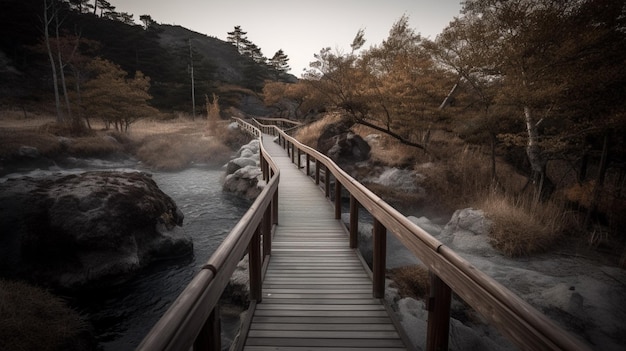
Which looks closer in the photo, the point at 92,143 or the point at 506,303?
the point at 506,303

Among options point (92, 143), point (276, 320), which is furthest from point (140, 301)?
point (92, 143)

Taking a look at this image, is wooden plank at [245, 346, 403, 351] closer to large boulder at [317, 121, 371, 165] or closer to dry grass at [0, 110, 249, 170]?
large boulder at [317, 121, 371, 165]

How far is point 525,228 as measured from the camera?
7695mm

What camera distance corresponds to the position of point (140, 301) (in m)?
5.89

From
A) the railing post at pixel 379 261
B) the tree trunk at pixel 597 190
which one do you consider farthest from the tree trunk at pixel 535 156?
the railing post at pixel 379 261

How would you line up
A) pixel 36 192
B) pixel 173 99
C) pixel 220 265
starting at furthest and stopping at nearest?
pixel 173 99
pixel 36 192
pixel 220 265

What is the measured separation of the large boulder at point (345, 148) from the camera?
16.0 meters

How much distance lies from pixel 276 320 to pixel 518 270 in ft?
20.1

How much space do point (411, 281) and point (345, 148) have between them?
10.9m

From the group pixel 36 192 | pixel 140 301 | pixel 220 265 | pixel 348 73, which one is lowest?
pixel 140 301

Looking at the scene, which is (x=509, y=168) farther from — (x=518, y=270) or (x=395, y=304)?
(x=395, y=304)

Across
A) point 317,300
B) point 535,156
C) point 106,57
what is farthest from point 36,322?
point 106,57

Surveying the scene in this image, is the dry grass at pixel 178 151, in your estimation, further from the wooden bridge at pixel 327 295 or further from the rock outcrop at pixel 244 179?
the wooden bridge at pixel 327 295

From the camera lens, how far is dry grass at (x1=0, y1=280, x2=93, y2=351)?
389cm
